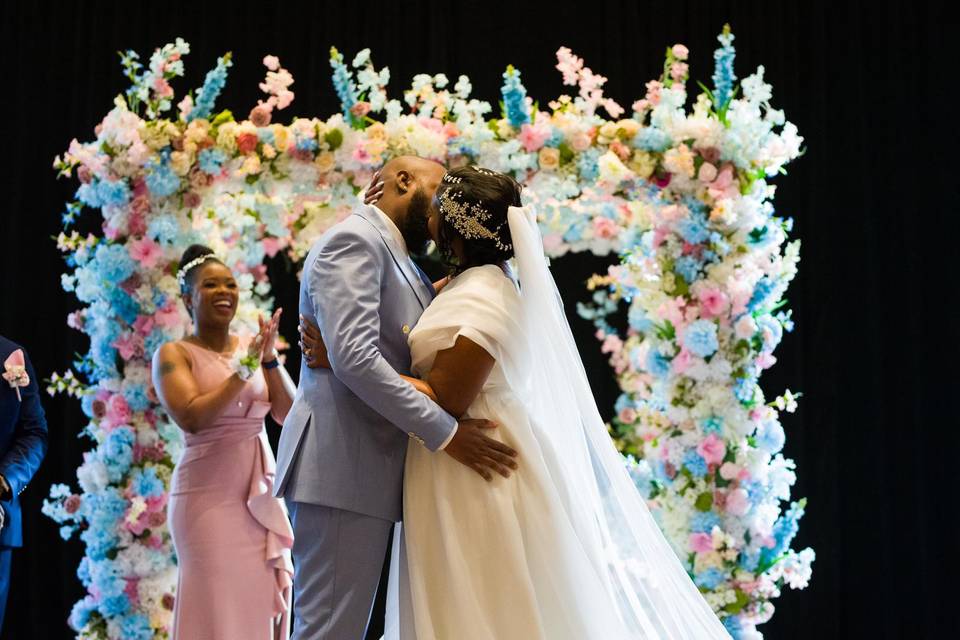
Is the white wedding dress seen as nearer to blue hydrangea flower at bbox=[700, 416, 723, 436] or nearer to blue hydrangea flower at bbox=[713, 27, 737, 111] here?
blue hydrangea flower at bbox=[700, 416, 723, 436]

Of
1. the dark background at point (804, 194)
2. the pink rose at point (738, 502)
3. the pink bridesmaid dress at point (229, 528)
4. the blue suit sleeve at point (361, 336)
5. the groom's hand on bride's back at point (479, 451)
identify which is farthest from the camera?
the dark background at point (804, 194)

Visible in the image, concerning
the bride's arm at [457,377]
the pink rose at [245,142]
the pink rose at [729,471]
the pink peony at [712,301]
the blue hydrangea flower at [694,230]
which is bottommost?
the bride's arm at [457,377]

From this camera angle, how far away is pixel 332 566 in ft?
9.70

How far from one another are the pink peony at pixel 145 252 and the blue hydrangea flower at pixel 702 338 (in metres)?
2.57

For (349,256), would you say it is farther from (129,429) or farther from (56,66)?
(56,66)

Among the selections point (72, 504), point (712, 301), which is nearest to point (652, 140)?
point (712, 301)

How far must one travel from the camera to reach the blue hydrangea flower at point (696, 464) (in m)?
5.04

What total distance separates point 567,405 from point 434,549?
0.62 m

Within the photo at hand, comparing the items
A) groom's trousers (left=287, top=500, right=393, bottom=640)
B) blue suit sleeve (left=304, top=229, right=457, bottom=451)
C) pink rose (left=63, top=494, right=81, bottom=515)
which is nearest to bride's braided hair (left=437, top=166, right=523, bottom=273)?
blue suit sleeve (left=304, top=229, right=457, bottom=451)

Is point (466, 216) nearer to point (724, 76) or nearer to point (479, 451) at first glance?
point (479, 451)

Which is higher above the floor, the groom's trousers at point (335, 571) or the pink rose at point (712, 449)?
the pink rose at point (712, 449)

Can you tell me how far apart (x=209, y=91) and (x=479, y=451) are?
2842 millimetres

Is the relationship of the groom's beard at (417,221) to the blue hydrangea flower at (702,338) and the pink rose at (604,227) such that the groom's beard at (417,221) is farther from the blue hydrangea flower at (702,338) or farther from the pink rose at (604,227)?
the pink rose at (604,227)

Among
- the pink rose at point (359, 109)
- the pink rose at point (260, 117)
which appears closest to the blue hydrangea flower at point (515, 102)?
the pink rose at point (359, 109)
